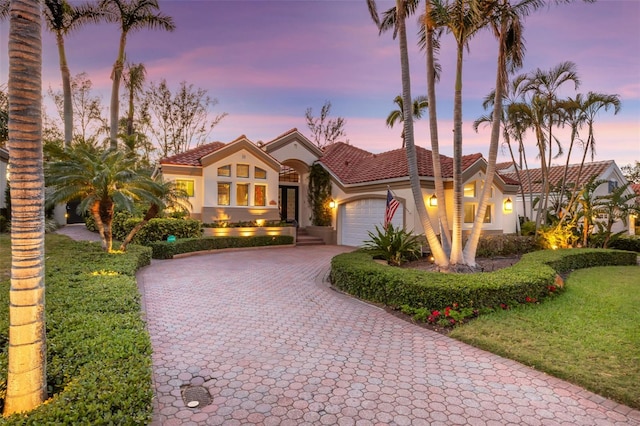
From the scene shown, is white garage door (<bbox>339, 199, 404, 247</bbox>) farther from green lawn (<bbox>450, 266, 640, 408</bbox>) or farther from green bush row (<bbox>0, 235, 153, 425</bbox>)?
green bush row (<bbox>0, 235, 153, 425</bbox>)

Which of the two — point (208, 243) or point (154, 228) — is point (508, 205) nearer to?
point (208, 243)

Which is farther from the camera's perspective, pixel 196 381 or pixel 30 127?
pixel 196 381

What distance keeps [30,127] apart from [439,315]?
6469 millimetres

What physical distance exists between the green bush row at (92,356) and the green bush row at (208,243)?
22.5 feet

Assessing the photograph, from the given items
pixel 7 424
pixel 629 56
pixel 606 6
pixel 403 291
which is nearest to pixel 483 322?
pixel 403 291

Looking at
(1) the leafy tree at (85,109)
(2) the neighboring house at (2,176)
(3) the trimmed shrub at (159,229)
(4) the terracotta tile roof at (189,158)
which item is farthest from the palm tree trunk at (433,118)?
(1) the leafy tree at (85,109)

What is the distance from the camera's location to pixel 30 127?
8.84 ft

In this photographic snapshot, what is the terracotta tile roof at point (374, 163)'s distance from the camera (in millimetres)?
16406

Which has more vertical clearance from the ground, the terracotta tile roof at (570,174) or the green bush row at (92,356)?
the terracotta tile roof at (570,174)

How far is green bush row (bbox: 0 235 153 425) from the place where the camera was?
2576 millimetres

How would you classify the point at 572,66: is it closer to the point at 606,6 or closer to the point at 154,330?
the point at 606,6

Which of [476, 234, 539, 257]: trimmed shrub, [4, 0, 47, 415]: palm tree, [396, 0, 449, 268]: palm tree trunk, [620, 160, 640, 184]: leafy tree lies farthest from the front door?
[620, 160, 640, 184]: leafy tree

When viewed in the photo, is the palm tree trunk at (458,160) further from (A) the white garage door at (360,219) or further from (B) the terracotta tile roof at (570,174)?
(B) the terracotta tile roof at (570,174)

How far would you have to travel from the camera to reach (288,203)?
22781 millimetres
